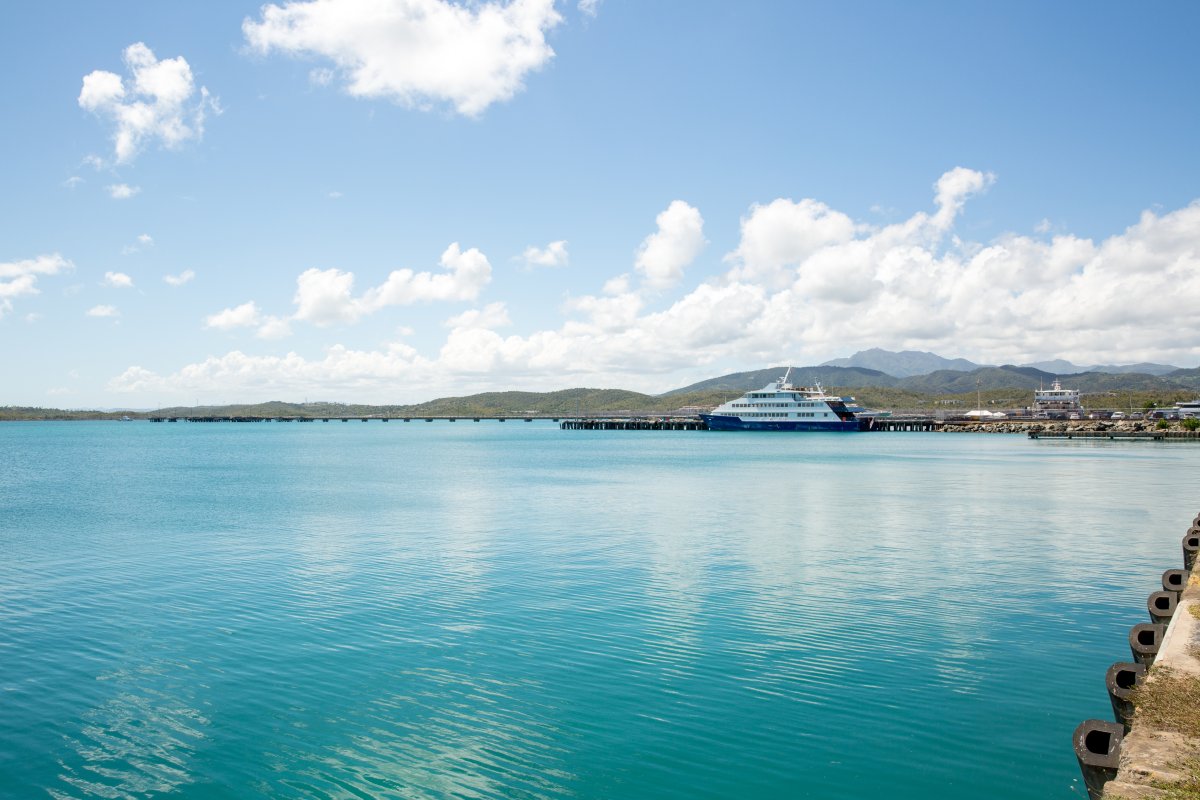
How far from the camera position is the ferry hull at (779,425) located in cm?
15800

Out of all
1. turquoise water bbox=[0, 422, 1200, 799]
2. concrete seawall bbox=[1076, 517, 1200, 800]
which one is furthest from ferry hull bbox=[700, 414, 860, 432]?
concrete seawall bbox=[1076, 517, 1200, 800]

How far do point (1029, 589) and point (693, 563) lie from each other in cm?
914

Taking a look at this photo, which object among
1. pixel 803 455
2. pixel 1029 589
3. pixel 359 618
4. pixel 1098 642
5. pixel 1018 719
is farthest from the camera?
pixel 803 455

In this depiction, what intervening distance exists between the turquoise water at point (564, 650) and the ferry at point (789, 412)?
122955 mm

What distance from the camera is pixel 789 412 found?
16012 cm

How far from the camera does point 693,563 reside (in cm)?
2478

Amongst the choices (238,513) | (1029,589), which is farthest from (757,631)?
(238,513)

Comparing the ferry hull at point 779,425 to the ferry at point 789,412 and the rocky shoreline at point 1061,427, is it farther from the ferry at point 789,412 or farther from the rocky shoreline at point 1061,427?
the rocky shoreline at point 1061,427

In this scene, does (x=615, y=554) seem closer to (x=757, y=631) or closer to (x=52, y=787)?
(x=757, y=631)

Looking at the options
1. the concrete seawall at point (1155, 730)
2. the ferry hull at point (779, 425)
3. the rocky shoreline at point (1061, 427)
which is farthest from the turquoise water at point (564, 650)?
the ferry hull at point (779, 425)

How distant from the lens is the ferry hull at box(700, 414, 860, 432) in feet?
518

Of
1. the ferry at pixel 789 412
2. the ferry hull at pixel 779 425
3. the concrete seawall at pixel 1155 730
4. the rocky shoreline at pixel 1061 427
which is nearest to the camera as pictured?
the concrete seawall at pixel 1155 730

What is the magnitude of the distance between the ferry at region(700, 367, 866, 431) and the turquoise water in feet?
403

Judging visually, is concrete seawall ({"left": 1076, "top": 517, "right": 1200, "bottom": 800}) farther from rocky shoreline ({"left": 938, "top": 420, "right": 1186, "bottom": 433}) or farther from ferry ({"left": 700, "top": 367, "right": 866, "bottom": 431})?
ferry ({"left": 700, "top": 367, "right": 866, "bottom": 431})
